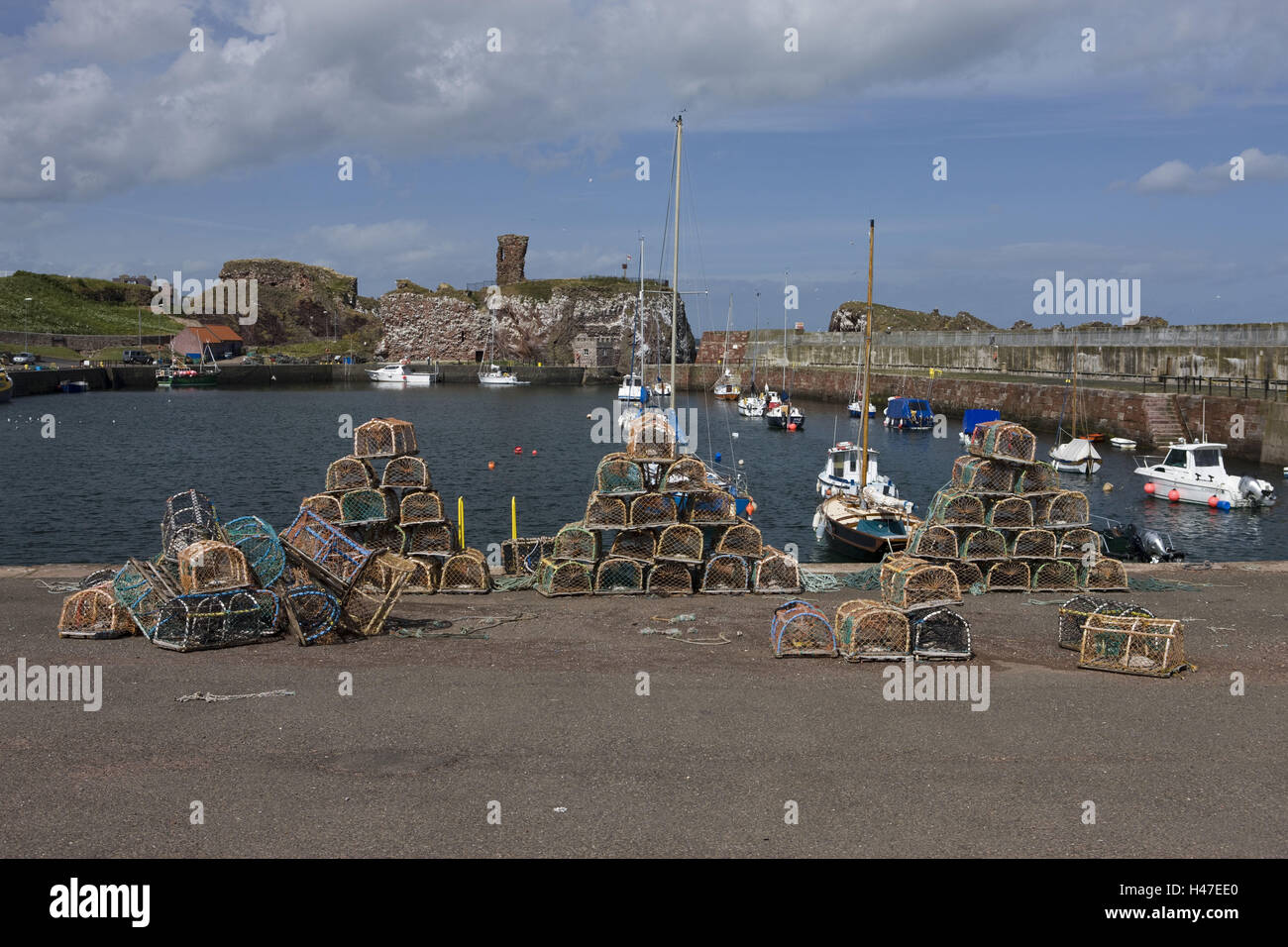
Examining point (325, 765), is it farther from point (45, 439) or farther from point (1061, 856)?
point (45, 439)

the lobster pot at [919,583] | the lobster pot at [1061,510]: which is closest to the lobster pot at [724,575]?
the lobster pot at [919,583]

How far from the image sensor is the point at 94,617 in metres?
13.6

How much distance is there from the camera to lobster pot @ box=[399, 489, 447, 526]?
17469mm

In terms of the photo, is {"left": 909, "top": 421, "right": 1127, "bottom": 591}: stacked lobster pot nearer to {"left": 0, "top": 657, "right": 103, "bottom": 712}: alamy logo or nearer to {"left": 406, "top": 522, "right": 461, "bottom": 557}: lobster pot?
{"left": 406, "top": 522, "right": 461, "bottom": 557}: lobster pot

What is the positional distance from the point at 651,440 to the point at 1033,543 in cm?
667

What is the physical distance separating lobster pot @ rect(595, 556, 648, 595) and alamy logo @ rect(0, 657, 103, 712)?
7.35 m

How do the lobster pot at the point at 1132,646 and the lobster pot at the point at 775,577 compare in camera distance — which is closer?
the lobster pot at the point at 1132,646

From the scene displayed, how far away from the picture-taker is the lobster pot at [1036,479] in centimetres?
1809

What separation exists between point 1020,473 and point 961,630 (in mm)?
5912

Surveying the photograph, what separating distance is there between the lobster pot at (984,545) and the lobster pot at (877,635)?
519 centimetres

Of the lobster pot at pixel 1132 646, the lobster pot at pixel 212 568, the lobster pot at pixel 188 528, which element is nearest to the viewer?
the lobster pot at pixel 1132 646

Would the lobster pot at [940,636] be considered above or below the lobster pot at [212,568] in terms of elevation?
below

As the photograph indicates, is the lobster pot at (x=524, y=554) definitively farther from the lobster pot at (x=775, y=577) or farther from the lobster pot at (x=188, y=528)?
the lobster pot at (x=188, y=528)
